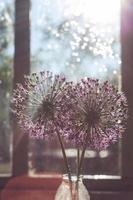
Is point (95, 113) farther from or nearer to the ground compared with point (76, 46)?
nearer to the ground

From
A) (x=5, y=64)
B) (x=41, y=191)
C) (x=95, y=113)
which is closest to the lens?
(x=95, y=113)

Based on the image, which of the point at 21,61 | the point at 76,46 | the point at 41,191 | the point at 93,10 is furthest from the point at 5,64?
the point at 41,191

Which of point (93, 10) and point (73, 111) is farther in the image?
point (93, 10)

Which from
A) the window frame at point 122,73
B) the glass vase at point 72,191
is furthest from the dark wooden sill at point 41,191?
the glass vase at point 72,191

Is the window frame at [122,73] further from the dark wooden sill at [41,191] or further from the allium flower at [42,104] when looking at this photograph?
the allium flower at [42,104]

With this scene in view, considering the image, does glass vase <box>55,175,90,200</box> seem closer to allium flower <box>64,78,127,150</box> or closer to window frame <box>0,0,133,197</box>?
allium flower <box>64,78,127,150</box>

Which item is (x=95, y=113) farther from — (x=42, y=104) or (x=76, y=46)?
(x=76, y=46)
